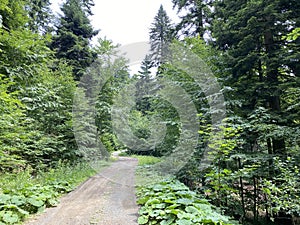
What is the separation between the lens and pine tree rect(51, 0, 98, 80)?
39.9 ft

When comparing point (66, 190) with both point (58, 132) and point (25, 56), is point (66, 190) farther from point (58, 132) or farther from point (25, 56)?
point (25, 56)

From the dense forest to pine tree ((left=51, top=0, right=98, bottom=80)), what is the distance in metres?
2.15

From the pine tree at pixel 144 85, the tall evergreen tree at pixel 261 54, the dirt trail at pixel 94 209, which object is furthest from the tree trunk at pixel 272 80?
the pine tree at pixel 144 85

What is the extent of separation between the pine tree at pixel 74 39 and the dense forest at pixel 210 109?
215 centimetres

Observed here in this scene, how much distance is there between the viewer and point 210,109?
4816 millimetres

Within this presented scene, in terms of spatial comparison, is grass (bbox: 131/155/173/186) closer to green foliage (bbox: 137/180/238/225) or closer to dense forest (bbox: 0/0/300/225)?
dense forest (bbox: 0/0/300/225)

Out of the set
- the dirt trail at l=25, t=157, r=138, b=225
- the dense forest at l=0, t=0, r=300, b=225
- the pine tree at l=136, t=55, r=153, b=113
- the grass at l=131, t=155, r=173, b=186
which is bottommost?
the dirt trail at l=25, t=157, r=138, b=225

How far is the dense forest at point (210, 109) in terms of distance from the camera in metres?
3.83

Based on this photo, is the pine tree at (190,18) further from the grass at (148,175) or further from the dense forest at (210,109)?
the grass at (148,175)

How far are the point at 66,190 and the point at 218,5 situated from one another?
6889mm

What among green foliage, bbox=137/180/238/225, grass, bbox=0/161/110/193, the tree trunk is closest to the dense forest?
the tree trunk

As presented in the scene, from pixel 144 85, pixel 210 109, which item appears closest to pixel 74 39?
pixel 144 85

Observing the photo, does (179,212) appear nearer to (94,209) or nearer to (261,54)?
(94,209)

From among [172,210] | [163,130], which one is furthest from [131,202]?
[163,130]
